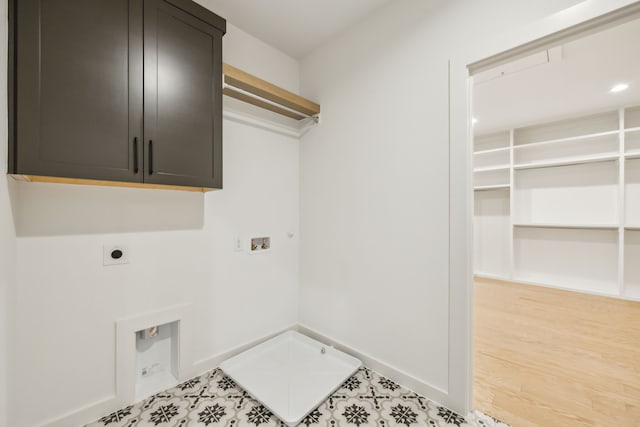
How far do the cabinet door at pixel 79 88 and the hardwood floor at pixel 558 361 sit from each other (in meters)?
2.44

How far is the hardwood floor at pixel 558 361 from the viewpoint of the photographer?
59.0 inches

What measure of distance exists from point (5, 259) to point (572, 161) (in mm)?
5515

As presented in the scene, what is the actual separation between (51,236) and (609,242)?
5.74 meters

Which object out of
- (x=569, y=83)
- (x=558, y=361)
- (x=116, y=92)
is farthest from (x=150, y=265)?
(x=569, y=83)

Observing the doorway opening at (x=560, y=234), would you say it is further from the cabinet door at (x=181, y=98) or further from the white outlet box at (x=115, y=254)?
the white outlet box at (x=115, y=254)

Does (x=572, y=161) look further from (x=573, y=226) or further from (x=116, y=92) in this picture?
(x=116, y=92)

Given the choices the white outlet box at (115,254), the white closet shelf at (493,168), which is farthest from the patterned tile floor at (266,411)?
the white closet shelf at (493,168)

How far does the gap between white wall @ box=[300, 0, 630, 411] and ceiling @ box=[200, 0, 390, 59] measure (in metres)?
0.11

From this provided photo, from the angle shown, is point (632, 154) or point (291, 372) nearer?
point (291, 372)

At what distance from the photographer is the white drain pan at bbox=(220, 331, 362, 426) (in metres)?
1.44

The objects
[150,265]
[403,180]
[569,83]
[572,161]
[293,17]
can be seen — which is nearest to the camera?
[150,265]

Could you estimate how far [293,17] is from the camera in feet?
6.08

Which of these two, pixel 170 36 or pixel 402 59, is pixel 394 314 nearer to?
pixel 402 59

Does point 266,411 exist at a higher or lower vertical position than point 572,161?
lower
